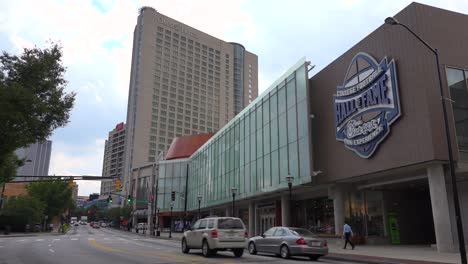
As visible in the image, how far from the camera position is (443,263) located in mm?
15039

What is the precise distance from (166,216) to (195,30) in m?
112

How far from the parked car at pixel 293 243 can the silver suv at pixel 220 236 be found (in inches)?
66.8

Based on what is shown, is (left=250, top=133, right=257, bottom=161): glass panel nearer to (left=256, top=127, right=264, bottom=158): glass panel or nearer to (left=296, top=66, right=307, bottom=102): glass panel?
(left=256, top=127, right=264, bottom=158): glass panel

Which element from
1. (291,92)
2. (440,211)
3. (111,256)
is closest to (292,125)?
(291,92)

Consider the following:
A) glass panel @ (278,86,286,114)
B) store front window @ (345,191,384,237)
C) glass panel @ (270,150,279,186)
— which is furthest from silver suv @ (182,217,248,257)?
glass panel @ (278,86,286,114)

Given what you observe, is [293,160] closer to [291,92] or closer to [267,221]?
[291,92]

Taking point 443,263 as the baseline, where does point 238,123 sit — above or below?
above

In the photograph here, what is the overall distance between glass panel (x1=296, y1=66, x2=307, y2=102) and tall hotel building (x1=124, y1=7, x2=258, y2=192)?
11602cm

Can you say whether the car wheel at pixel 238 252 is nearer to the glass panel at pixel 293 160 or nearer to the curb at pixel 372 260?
the curb at pixel 372 260

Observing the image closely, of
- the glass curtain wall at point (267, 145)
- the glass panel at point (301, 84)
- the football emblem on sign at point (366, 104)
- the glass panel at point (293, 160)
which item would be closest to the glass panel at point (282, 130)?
the glass curtain wall at point (267, 145)

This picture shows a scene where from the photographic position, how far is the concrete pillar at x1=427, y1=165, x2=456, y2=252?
2002 cm

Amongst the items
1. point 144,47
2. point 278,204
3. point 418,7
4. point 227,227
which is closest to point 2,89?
point 227,227

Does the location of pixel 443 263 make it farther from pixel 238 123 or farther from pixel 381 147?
pixel 238 123

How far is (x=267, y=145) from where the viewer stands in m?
35.8
